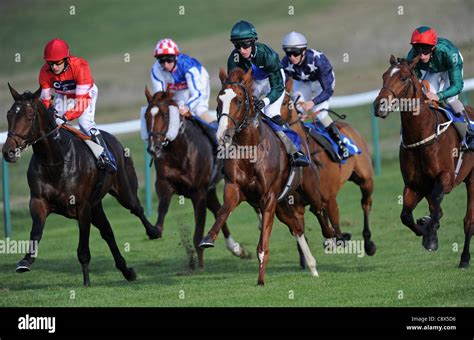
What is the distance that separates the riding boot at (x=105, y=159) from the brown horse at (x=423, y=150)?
2.75 meters

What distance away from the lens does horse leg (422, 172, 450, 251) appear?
1105cm

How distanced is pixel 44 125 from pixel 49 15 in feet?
112

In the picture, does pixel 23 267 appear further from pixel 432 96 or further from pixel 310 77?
pixel 310 77

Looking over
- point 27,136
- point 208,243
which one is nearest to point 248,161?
point 208,243

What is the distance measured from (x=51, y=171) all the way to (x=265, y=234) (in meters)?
2.10

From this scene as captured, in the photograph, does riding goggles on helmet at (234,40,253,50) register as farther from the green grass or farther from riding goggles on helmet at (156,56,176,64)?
riding goggles on helmet at (156,56,176,64)

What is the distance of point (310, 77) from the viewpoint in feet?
43.5

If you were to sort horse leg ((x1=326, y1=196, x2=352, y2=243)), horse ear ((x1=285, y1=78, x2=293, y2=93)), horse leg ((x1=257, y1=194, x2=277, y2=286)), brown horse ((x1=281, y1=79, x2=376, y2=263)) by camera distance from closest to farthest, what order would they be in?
horse leg ((x1=257, y1=194, x2=277, y2=286))
brown horse ((x1=281, y1=79, x2=376, y2=263))
horse ear ((x1=285, y1=78, x2=293, y2=93))
horse leg ((x1=326, y1=196, x2=352, y2=243))

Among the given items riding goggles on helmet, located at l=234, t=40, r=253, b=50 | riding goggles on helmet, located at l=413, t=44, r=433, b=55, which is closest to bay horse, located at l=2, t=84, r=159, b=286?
riding goggles on helmet, located at l=234, t=40, r=253, b=50

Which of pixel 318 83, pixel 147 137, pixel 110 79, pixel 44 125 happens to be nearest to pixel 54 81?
pixel 44 125

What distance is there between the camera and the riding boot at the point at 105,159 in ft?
37.6

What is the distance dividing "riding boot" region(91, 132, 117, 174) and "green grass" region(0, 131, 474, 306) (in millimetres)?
1167

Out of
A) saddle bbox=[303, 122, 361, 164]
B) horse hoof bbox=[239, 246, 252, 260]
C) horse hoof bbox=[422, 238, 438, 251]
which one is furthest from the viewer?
horse hoof bbox=[239, 246, 252, 260]
